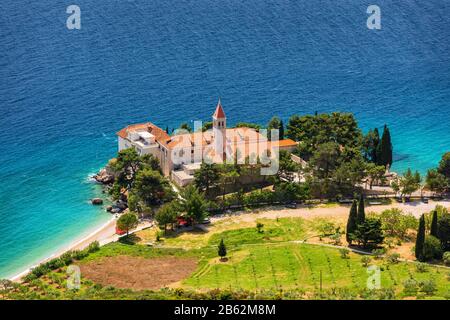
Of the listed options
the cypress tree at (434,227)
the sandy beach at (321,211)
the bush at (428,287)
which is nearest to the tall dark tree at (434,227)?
the cypress tree at (434,227)

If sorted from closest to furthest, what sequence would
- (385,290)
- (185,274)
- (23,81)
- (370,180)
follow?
(385,290) → (185,274) → (370,180) → (23,81)

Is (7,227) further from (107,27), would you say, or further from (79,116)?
(107,27)

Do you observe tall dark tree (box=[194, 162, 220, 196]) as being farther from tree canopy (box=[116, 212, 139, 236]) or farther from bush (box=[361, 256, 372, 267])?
bush (box=[361, 256, 372, 267])

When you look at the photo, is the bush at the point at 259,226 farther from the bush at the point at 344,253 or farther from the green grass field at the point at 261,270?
the bush at the point at 344,253

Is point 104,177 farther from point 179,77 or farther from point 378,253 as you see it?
point 378,253

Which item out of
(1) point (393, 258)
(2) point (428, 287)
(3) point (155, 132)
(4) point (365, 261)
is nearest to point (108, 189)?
(3) point (155, 132)
